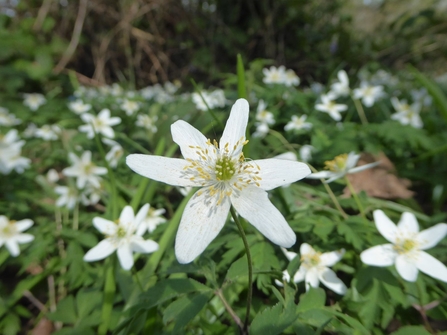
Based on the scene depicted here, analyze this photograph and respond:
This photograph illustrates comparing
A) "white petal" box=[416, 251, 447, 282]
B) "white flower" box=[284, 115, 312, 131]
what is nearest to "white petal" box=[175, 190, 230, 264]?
"white petal" box=[416, 251, 447, 282]

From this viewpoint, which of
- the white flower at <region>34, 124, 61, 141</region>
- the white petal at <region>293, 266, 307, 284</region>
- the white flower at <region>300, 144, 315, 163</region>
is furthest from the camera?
the white flower at <region>34, 124, 61, 141</region>

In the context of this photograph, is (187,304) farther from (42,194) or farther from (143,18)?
(143,18)

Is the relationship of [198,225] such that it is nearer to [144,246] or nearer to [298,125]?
[144,246]

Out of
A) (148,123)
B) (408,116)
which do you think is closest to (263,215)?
(148,123)

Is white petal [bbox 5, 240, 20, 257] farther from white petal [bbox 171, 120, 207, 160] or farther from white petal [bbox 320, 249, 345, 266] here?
white petal [bbox 320, 249, 345, 266]

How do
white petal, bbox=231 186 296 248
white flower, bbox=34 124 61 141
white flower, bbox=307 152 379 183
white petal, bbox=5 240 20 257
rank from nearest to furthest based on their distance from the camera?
white petal, bbox=231 186 296 248, white flower, bbox=307 152 379 183, white petal, bbox=5 240 20 257, white flower, bbox=34 124 61 141

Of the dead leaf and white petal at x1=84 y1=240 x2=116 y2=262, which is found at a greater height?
white petal at x1=84 y1=240 x2=116 y2=262
